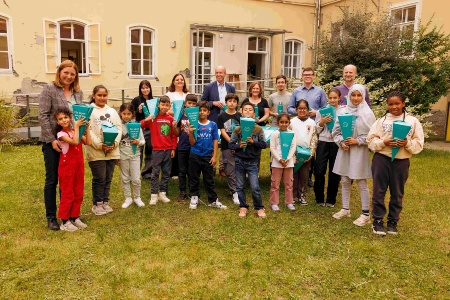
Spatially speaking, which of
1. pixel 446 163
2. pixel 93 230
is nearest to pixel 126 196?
pixel 93 230

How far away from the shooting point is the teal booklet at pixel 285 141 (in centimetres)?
495

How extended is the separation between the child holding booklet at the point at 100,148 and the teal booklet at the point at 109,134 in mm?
49

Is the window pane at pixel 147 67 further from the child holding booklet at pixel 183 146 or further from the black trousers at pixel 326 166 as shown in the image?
the black trousers at pixel 326 166

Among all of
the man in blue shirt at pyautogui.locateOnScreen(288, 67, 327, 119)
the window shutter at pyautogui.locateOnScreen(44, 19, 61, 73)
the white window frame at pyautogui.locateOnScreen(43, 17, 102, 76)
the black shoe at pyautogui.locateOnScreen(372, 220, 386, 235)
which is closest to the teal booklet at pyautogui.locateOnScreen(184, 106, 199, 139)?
→ the man in blue shirt at pyautogui.locateOnScreen(288, 67, 327, 119)

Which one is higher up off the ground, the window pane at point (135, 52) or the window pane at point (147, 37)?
the window pane at point (147, 37)

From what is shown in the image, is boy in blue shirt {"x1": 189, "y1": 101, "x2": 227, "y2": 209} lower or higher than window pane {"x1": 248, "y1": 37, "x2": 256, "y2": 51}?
lower

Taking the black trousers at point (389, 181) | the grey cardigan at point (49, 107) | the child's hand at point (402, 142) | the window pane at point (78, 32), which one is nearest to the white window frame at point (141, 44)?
the window pane at point (78, 32)

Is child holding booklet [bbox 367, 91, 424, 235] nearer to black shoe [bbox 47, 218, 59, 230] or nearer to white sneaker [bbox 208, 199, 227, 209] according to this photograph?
white sneaker [bbox 208, 199, 227, 209]

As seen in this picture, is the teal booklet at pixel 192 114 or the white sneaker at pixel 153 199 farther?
the white sneaker at pixel 153 199

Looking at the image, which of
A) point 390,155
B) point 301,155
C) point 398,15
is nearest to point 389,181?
point 390,155

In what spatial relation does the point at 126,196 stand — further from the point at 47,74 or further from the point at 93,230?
the point at 47,74

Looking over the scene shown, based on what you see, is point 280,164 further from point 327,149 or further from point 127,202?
point 127,202

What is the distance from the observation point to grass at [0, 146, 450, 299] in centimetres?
324

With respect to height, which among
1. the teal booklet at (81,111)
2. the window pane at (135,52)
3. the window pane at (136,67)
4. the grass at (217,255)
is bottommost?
the grass at (217,255)
